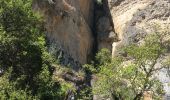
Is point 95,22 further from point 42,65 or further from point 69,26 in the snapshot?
point 42,65

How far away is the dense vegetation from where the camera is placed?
76.8 ft

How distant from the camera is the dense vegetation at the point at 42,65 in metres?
23.4

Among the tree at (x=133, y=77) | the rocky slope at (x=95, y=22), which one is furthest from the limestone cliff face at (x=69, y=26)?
the tree at (x=133, y=77)

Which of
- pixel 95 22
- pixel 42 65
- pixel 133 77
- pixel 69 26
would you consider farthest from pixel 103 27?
pixel 133 77

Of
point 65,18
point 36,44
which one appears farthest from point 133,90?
point 65,18

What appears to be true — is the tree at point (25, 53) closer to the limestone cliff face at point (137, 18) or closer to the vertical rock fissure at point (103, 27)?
the limestone cliff face at point (137, 18)

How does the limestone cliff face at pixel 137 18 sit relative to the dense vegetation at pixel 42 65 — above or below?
above

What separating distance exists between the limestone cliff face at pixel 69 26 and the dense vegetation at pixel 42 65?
2749mm

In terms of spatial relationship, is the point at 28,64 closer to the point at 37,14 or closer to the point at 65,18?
the point at 37,14

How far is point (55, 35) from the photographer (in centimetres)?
2838

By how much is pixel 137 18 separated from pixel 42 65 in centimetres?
1180

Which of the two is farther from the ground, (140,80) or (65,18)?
(65,18)

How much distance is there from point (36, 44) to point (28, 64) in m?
1.08

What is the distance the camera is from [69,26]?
99.2 ft
